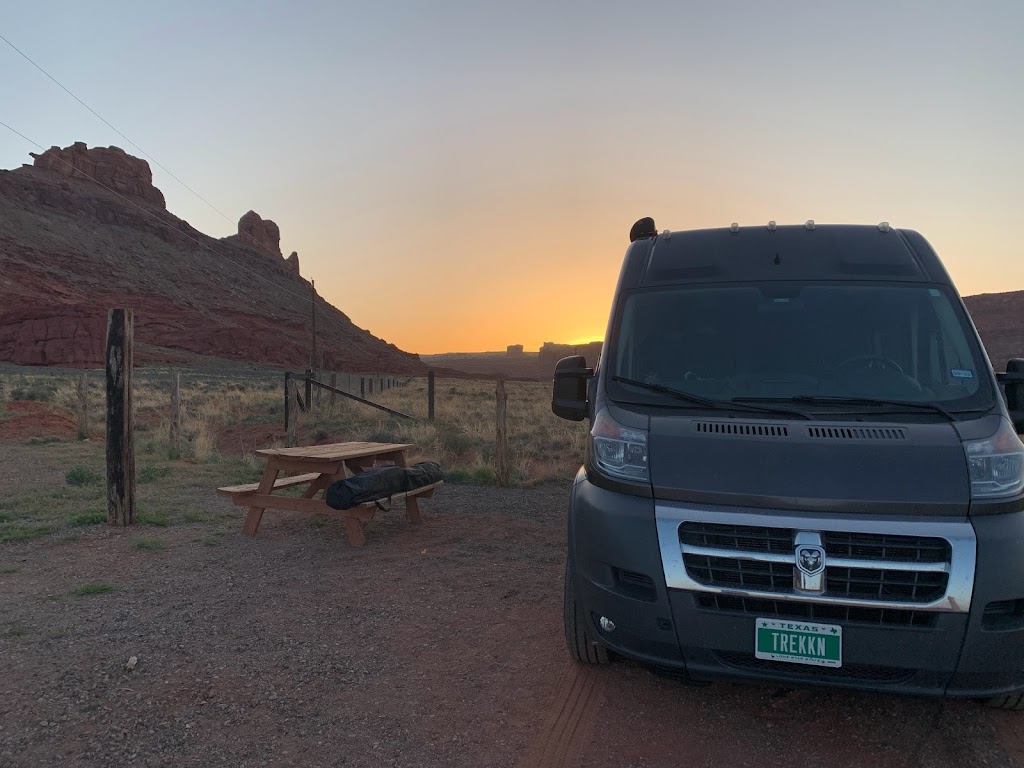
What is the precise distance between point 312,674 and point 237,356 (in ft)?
219

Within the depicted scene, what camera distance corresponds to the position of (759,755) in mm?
2895

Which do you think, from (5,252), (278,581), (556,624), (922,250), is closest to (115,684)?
(278,581)

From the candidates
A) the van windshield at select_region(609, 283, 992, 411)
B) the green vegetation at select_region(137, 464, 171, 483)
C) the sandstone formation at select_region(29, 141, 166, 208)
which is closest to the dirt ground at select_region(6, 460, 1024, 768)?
the van windshield at select_region(609, 283, 992, 411)

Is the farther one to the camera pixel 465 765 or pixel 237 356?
pixel 237 356

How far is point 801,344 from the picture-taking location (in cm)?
358

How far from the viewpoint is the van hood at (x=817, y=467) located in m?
2.69

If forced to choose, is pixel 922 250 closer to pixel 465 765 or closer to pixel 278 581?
pixel 465 765

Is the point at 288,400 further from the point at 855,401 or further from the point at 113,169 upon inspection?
the point at 113,169

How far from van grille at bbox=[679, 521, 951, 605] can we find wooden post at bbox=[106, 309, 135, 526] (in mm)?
6071

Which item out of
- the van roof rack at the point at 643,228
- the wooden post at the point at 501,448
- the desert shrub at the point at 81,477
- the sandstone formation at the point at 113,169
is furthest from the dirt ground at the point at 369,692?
the sandstone formation at the point at 113,169

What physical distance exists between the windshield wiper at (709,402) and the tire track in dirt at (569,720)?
1509 mm

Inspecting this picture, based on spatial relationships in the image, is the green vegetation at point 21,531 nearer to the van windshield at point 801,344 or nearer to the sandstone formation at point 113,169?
the van windshield at point 801,344

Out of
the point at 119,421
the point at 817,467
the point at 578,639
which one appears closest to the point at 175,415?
the point at 119,421

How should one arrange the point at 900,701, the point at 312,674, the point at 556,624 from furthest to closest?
Result: the point at 556,624 < the point at 312,674 < the point at 900,701
